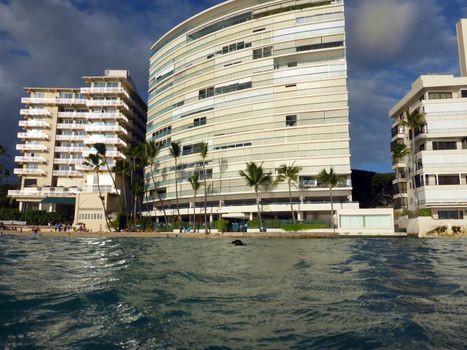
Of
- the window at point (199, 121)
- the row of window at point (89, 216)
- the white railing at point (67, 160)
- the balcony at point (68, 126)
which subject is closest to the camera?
the window at point (199, 121)

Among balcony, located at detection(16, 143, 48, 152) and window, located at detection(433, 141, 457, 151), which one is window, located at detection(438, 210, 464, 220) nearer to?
window, located at detection(433, 141, 457, 151)

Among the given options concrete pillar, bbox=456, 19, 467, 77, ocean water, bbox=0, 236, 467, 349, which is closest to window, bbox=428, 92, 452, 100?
concrete pillar, bbox=456, 19, 467, 77

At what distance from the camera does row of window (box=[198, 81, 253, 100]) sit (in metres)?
70.8

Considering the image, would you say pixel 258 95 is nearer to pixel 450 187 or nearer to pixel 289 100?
pixel 289 100

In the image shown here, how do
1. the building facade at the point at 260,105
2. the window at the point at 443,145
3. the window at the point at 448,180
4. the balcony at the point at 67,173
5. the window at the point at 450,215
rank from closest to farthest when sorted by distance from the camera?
the window at the point at 450,215 → the window at the point at 448,180 → the window at the point at 443,145 → the building facade at the point at 260,105 → the balcony at the point at 67,173

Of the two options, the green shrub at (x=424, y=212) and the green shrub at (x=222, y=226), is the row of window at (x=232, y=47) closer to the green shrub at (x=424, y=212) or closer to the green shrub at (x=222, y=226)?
the green shrub at (x=222, y=226)

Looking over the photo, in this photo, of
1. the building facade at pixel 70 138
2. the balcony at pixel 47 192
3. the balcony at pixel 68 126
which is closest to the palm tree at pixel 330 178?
the building facade at pixel 70 138

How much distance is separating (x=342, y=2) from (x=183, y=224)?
167 ft

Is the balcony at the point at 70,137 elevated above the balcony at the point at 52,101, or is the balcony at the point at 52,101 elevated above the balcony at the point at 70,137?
the balcony at the point at 52,101

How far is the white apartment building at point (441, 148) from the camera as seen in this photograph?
2143 inches

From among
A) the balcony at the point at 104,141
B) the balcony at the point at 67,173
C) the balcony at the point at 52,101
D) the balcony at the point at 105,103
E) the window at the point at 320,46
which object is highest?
the window at the point at 320,46

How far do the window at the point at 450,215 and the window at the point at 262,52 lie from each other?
4153cm

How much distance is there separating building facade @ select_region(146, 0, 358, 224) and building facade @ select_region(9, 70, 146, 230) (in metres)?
13.2

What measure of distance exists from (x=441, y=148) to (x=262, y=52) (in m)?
36.7
